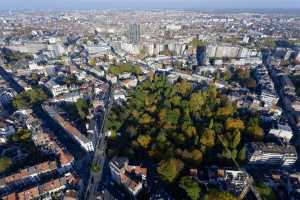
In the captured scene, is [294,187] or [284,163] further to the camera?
[284,163]

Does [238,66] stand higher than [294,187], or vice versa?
[238,66]

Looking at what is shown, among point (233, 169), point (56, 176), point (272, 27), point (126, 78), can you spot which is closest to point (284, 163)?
point (233, 169)

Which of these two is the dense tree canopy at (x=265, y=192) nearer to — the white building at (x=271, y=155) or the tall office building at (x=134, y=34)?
the white building at (x=271, y=155)

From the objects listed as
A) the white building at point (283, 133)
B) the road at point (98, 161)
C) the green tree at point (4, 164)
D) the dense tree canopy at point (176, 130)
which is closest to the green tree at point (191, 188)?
the dense tree canopy at point (176, 130)

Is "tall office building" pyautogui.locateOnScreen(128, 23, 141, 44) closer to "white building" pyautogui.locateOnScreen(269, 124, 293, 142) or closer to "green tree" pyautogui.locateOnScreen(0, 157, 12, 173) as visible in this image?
"white building" pyautogui.locateOnScreen(269, 124, 293, 142)

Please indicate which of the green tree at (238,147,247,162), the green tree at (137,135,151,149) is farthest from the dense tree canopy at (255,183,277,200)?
the green tree at (137,135,151,149)

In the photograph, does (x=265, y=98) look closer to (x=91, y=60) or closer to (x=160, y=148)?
(x=160, y=148)

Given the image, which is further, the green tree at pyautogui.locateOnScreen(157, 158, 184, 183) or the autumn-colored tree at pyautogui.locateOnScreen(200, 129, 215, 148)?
the autumn-colored tree at pyautogui.locateOnScreen(200, 129, 215, 148)
